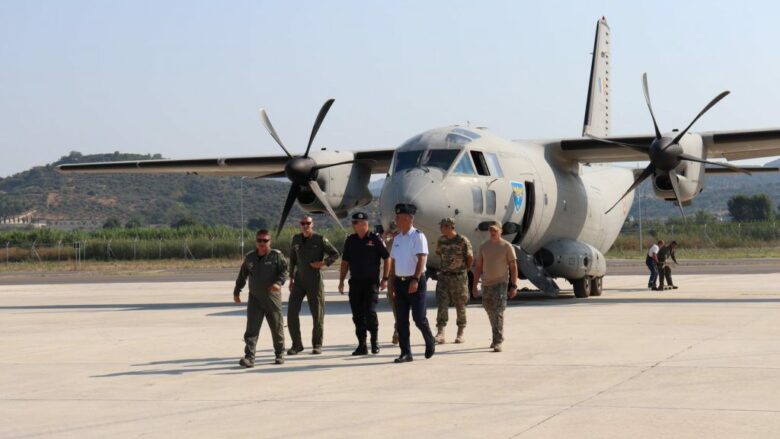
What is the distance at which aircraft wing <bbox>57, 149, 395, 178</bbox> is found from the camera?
27000 mm

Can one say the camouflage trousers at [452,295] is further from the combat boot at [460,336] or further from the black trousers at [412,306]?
the black trousers at [412,306]

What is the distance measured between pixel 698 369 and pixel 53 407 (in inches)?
247

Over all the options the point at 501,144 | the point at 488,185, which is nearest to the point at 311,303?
the point at 488,185

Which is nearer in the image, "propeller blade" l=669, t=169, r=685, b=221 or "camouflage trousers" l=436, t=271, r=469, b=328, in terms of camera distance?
"camouflage trousers" l=436, t=271, r=469, b=328

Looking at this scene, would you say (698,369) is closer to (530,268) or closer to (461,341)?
(461,341)

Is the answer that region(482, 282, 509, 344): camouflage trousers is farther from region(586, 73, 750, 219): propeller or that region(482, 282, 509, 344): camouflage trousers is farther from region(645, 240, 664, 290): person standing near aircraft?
region(645, 240, 664, 290): person standing near aircraft

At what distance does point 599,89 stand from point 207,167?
1095 centimetres

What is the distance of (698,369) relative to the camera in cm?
1059

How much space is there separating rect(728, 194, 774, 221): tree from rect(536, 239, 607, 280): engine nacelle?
121m

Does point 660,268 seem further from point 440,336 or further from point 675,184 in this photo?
point 440,336

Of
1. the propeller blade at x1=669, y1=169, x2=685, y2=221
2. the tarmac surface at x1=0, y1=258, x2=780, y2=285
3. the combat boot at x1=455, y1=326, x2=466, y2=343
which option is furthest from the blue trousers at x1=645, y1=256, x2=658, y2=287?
the combat boot at x1=455, y1=326, x2=466, y2=343

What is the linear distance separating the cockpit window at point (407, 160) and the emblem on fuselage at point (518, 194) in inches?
88.4

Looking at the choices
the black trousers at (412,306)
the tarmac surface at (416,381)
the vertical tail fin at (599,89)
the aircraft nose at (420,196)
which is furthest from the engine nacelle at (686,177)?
the black trousers at (412,306)

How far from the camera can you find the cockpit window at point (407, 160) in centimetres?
2041
